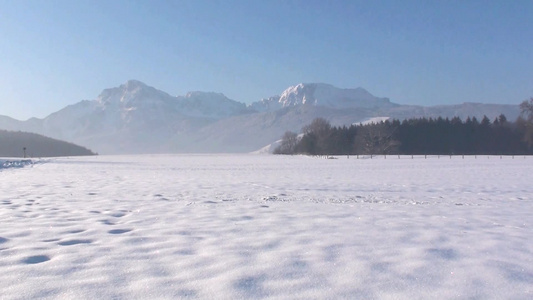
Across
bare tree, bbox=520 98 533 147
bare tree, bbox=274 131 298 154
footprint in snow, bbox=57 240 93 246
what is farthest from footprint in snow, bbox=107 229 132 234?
bare tree, bbox=274 131 298 154

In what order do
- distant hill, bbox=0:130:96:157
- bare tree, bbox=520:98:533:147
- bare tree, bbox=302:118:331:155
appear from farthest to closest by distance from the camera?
distant hill, bbox=0:130:96:157, bare tree, bbox=302:118:331:155, bare tree, bbox=520:98:533:147

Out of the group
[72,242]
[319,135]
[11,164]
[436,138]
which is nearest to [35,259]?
[72,242]

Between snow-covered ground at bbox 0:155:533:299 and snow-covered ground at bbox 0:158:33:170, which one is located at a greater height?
snow-covered ground at bbox 0:158:33:170

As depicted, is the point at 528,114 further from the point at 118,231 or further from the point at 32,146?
the point at 32,146

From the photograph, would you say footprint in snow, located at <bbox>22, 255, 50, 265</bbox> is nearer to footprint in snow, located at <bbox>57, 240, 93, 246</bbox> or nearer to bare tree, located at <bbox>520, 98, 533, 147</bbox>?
footprint in snow, located at <bbox>57, 240, 93, 246</bbox>

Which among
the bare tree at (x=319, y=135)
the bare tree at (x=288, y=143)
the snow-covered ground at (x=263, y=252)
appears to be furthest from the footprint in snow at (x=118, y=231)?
the bare tree at (x=288, y=143)

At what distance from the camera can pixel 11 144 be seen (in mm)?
109000

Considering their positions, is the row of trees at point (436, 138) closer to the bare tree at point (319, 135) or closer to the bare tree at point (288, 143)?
the bare tree at point (319, 135)

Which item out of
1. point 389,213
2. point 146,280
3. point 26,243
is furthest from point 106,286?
point 389,213

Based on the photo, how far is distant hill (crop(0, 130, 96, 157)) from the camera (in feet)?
350

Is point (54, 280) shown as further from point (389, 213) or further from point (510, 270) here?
point (389, 213)

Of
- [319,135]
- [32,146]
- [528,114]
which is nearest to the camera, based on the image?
[528,114]

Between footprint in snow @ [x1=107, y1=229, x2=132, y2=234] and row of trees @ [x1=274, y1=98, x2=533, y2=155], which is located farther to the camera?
row of trees @ [x1=274, y1=98, x2=533, y2=155]

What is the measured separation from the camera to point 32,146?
11388cm
